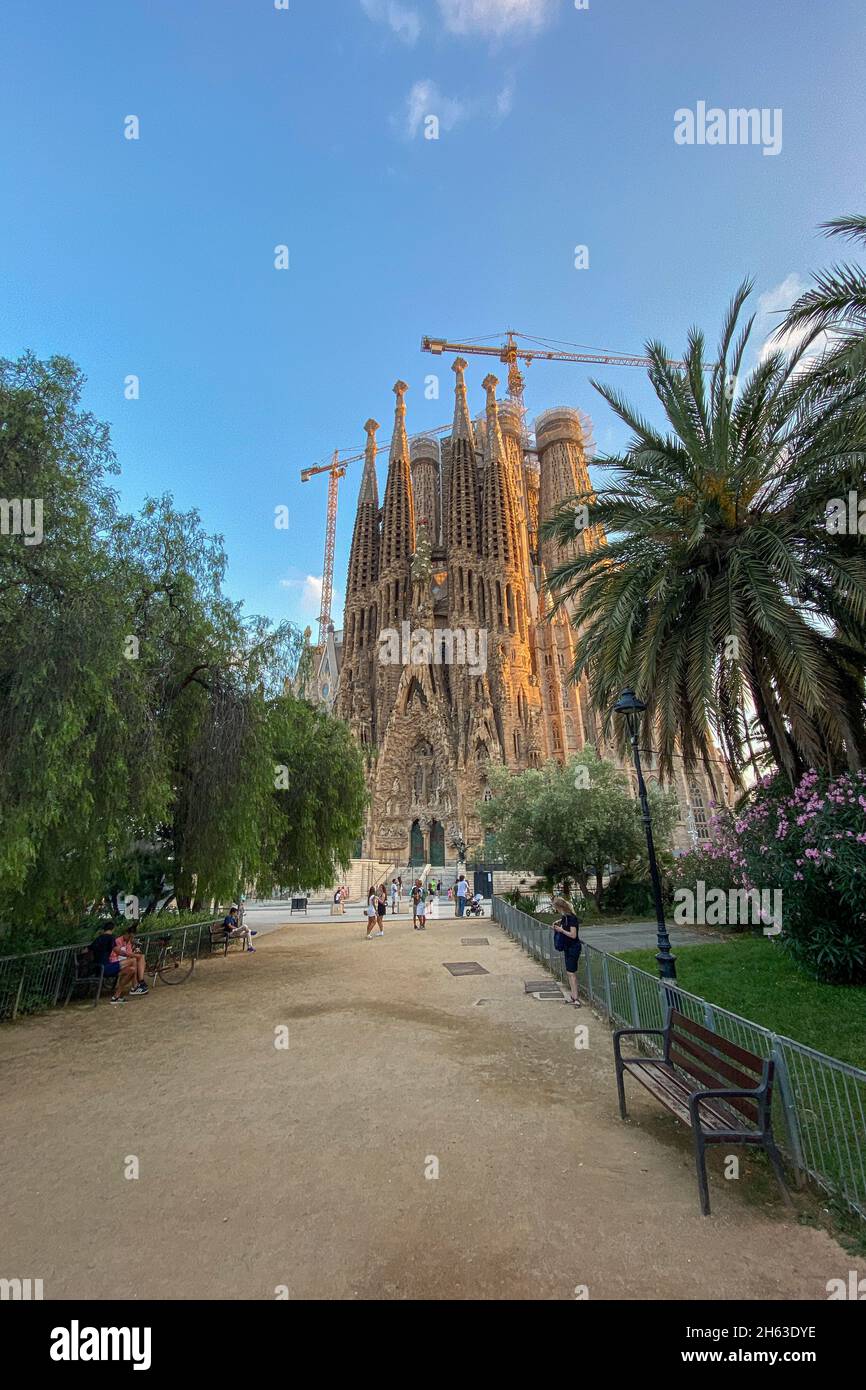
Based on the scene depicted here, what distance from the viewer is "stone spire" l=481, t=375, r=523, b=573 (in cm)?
5753

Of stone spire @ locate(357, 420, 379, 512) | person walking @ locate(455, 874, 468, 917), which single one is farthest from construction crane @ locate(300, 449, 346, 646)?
person walking @ locate(455, 874, 468, 917)

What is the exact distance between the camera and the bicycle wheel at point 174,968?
1201 centimetres

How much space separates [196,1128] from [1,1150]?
154 centimetres

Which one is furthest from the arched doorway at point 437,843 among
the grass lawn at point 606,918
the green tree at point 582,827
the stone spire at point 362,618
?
the grass lawn at point 606,918

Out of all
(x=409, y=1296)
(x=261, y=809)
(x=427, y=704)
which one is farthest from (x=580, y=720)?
(x=409, y=1296)

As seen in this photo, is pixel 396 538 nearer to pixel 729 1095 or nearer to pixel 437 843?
pixel 437 843

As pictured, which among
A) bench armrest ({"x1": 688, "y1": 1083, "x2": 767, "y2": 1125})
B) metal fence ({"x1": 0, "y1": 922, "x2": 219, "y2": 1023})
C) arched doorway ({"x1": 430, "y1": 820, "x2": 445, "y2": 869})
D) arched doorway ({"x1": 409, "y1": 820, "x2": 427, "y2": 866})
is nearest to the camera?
bench armrest ({"x1": 688, "y1": 1083, "x2": 767, "y2": 1125})

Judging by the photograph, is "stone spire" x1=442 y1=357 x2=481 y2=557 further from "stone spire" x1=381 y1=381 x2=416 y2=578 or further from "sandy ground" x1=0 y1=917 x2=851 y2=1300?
"sandy ground" x1=0 y1=917 x2=851 y2=1300

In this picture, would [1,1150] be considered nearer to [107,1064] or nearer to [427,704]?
[107,1064]

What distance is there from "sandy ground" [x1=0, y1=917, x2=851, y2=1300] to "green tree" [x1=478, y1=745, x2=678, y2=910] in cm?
1244

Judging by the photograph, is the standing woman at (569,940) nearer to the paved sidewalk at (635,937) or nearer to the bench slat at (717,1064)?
the paved sidewalk at (635,937)

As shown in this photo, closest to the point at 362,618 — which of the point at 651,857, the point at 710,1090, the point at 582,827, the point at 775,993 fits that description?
the point at 582,827

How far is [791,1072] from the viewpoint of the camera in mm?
6656

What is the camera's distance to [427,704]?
174 ft
